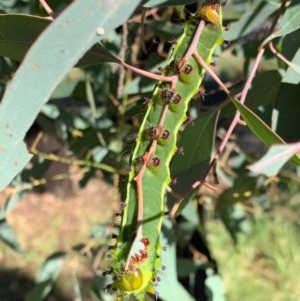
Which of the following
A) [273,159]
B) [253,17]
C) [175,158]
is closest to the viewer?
[273,159]

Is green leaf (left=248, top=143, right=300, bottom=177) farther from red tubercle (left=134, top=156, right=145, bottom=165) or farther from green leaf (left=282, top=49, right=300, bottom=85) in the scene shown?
green leaf (left=282, top=49, right=300, bottom=85)

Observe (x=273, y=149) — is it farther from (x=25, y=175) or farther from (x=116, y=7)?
(x=25, y=175)

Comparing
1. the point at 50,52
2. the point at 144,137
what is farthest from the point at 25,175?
the point at 50,52

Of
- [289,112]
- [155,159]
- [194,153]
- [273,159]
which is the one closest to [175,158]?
[194,153]

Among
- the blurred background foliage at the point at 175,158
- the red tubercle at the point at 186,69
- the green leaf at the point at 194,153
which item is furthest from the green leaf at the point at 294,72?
the red tubercle at the point at 186,69

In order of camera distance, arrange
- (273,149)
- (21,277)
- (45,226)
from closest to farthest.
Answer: (273,149) < (21,277) < (45,226)

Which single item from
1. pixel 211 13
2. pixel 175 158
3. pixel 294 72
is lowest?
pixel 175 158

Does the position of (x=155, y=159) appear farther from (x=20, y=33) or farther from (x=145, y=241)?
(x=20, y=33)

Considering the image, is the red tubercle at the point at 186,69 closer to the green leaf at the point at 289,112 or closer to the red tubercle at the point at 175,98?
the red tubercle at the point at 175,98
